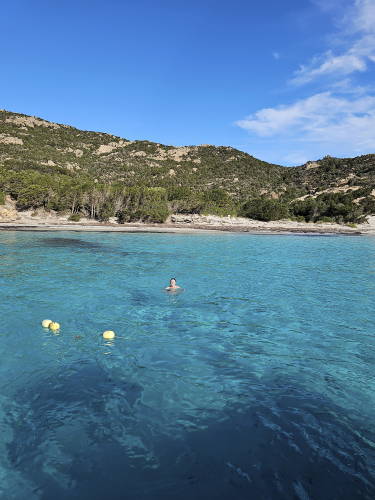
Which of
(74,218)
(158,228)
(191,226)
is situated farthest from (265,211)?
(74,218)

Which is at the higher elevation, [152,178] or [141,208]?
[152,178]

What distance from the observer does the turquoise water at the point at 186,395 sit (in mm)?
5172

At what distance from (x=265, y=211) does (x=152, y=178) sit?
35235mm

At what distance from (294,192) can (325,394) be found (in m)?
94.0

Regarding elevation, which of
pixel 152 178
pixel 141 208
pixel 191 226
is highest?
pixel 152 178

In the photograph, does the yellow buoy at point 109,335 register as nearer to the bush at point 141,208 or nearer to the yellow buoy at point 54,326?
the yellow buoy at point 54,326

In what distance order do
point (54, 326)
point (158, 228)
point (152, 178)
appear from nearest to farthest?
point (54, 326) → point (158, 228) → point (152, 178)

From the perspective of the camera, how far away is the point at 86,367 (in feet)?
28.3

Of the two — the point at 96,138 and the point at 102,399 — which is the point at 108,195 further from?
the point at 96,138

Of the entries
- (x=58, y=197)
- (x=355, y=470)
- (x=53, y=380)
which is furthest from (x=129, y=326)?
(x=58, y=197)

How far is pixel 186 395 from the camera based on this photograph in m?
7.49

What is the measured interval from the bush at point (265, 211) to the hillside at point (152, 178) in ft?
0.67

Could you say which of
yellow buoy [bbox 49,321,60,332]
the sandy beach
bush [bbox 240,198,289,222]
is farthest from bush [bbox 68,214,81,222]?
yellow buoy [bbox 49,321,60,332]

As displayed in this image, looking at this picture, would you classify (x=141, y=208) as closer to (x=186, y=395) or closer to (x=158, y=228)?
(x=158, y=228)
